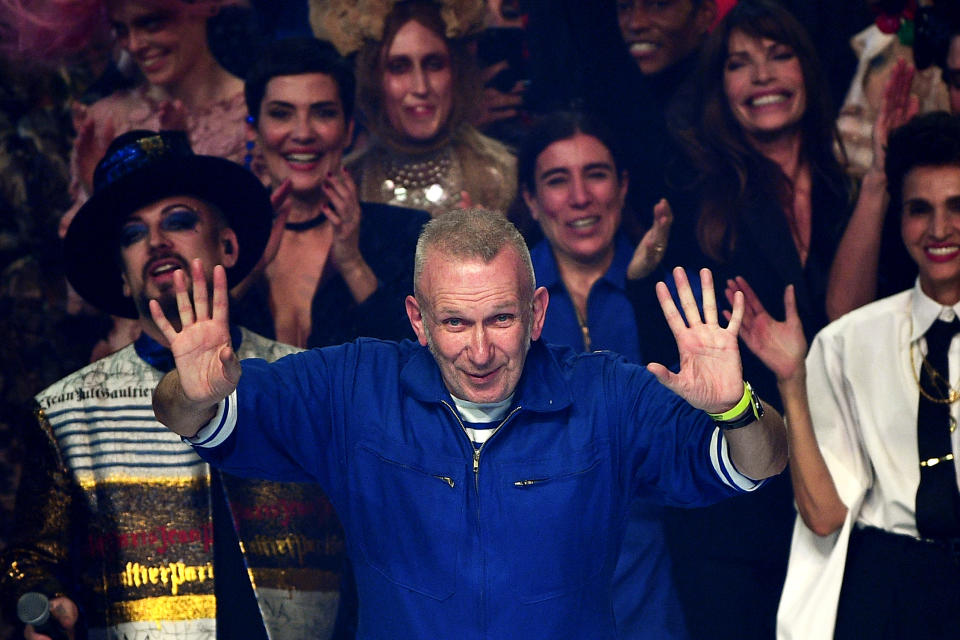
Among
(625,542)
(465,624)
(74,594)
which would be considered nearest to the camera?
(465,624)

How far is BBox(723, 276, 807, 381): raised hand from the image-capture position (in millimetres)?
3625

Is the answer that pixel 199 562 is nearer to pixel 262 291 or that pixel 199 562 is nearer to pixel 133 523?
pixel 133 523

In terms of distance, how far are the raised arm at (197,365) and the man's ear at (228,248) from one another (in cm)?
90

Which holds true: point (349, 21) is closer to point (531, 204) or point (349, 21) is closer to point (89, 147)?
point (531, 204)

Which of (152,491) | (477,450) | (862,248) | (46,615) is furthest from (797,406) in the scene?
(46,615)

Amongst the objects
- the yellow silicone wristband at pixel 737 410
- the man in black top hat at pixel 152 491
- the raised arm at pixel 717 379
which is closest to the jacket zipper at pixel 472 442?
the raised arm at pixel 717 379

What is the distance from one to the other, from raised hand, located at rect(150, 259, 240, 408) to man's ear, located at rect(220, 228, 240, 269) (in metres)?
0.92

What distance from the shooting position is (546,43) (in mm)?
3807

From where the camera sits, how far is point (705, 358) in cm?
261

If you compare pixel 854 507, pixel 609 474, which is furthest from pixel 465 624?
pixel 854 507

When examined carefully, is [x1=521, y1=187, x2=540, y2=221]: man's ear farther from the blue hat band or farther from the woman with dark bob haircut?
the blue hat band

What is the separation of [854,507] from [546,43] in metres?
1.91

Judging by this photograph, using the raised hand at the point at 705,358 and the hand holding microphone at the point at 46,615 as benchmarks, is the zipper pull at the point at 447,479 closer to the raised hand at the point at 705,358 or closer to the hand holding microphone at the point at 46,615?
the raised hand at the point at 705,358

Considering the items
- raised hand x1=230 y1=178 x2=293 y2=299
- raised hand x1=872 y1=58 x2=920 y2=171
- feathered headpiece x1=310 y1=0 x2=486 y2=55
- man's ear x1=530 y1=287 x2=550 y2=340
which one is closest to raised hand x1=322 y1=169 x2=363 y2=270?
raised hand x1=230 y1=178 x2=293 y2=299
